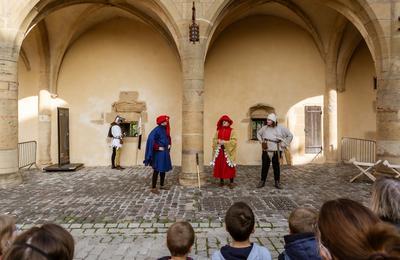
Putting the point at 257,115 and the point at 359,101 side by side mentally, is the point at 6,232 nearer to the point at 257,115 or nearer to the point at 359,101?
the point at 257,115

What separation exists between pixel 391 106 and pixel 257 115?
15.3 ft

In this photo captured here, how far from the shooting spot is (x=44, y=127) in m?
11.2

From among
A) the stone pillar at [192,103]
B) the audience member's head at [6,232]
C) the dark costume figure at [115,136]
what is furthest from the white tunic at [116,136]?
the audience member's head at [6,232]

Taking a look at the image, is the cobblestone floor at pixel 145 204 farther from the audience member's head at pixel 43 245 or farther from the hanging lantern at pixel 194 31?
the hanging lantern at pixel 194 31

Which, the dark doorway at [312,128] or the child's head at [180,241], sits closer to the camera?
the child's head at [180,241]

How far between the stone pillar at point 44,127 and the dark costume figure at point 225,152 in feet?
21.2

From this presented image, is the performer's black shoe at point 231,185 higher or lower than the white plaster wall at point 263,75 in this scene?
lower

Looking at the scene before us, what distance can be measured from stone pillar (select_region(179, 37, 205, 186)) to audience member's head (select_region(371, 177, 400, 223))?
600cm

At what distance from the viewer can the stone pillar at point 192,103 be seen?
25.8ft

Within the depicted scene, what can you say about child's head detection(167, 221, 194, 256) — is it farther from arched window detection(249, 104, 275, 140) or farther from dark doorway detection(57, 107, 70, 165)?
arched window detection(249, 104, 275, 140)

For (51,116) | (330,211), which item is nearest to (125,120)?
(51,116)

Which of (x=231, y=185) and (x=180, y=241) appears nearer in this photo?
(x=180, y=241)

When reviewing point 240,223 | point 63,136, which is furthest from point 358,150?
point 240,223

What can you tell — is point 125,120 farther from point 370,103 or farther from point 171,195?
point 370,103
